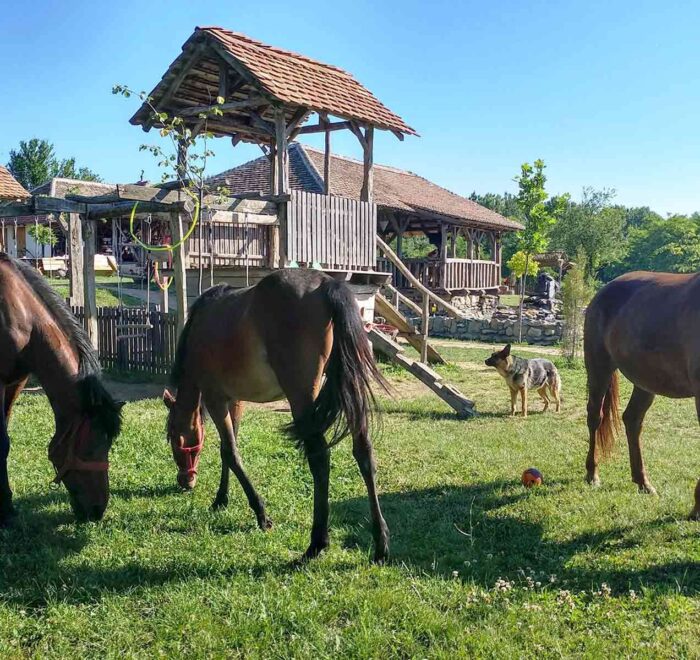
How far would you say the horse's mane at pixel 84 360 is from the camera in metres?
4.45

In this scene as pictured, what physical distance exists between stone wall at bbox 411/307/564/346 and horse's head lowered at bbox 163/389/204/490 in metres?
16.0

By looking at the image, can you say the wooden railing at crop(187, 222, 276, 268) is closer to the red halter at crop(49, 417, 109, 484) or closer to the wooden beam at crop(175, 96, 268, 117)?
the wooden beam at crop(175, 96, 268, 117)

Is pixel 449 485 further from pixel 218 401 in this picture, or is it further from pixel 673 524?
pixel 218 401

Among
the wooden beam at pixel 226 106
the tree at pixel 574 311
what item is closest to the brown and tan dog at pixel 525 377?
the tree at pixel 574 311

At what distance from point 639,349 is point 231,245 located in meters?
9.44

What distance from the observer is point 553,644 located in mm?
3051

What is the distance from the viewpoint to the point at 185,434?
5.01m

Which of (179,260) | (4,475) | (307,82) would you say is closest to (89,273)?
(179,260)

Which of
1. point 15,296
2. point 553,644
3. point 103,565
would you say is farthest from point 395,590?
point 15,296

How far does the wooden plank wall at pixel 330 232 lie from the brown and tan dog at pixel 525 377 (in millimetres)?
3868

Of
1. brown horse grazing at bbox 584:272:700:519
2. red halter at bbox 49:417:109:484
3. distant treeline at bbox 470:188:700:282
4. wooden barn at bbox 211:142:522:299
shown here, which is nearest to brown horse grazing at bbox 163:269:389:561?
red halter at bbox 49:417:109:484

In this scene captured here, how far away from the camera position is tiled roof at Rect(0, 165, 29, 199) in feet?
80.5

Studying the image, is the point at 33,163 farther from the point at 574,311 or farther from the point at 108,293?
the point at 574,311

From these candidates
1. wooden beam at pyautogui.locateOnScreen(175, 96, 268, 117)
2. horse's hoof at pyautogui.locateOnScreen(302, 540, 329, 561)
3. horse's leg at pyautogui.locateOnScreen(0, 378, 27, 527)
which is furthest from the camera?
wooden beam at pyautogui.locateOnScreen(175, 96, 268, 117)
